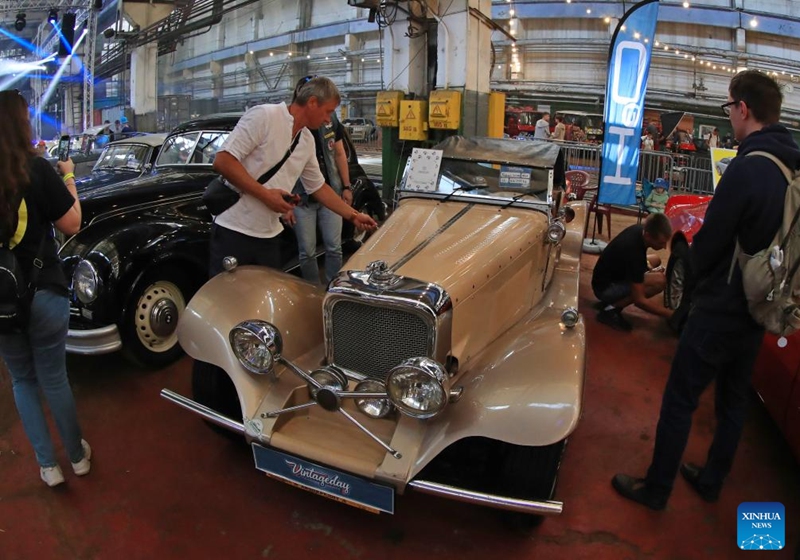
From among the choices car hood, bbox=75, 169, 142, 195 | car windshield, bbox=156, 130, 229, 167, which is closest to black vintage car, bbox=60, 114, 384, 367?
car windshield, bbox=156, 130, 229, 167

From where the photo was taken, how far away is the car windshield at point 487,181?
348 cm

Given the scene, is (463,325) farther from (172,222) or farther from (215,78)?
(215,78)

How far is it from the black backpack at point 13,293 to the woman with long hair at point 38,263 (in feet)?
0.09

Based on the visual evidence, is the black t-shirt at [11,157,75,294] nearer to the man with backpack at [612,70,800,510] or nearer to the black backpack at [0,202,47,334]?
the black backpack at [0,202,47,334]

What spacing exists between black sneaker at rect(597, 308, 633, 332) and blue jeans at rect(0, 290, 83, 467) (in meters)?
4.06

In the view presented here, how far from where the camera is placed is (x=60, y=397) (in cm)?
245

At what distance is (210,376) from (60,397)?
0.65 m

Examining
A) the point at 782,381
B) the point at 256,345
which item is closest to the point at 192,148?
the point at 256,345

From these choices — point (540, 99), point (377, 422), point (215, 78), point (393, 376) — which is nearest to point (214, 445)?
point (377, 422)

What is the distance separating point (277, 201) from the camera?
2875mm

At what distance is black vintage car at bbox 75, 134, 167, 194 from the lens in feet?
16.8

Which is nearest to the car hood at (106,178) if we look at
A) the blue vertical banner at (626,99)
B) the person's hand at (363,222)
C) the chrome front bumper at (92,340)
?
the chrome front bumper at (92,340)

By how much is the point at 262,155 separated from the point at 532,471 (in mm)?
2090

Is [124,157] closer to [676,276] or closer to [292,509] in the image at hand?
[292,509]
